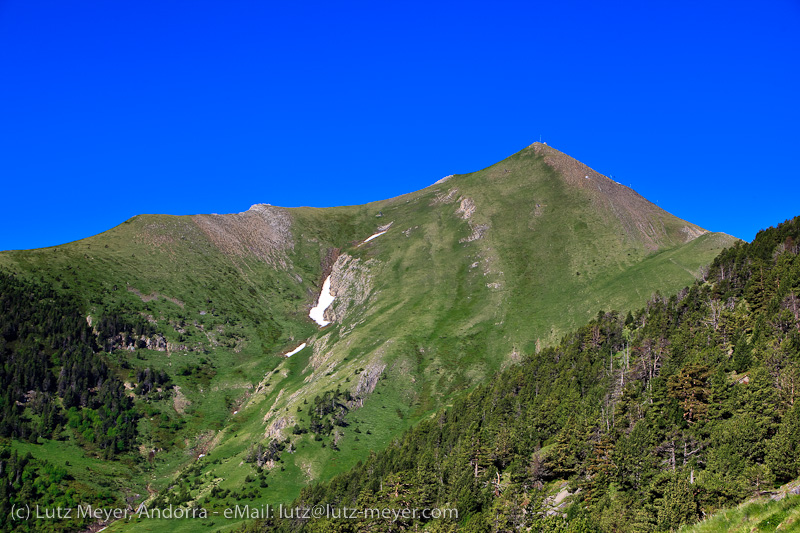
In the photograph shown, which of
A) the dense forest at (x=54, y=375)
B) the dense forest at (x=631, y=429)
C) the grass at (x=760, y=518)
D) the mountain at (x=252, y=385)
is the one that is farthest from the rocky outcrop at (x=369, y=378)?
the grass at (x=760, y=518)

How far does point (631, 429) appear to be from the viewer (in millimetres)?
75875

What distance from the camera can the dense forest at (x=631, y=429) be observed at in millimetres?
56312

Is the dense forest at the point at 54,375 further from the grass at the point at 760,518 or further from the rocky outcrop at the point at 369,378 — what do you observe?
the grass at the point at 760,518

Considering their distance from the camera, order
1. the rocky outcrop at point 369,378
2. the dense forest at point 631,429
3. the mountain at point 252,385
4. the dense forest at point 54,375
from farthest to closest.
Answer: the rocky outcrop at point 369,378 → the dense forest at point 54,375 → the mountain at point 252,385 → the dense forest at point 631,429

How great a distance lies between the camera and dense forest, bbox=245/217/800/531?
56.3 m

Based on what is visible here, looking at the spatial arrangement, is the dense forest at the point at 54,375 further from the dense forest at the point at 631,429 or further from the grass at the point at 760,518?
the grass at the point at 760,518

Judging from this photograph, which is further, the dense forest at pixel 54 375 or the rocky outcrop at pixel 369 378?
the rocky outcrop at pixel 369 378

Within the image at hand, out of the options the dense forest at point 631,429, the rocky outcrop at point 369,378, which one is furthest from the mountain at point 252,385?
the dense forest at point 631,429

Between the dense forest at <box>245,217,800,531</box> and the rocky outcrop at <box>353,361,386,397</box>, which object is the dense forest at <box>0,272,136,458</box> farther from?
the dense forest at <box>245,217,800,531</box>

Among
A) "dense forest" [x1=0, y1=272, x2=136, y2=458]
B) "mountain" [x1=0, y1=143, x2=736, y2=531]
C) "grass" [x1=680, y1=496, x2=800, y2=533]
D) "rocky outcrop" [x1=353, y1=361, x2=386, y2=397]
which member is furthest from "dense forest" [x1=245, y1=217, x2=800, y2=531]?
"dense forest" [x1=0, y1=272, x2=136, y2=458]

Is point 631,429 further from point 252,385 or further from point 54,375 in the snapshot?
point 54,375

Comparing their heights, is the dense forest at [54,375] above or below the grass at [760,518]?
above

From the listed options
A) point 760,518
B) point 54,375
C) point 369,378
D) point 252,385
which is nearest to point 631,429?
point 760,518

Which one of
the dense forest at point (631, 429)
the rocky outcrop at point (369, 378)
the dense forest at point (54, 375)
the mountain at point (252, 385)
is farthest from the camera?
the rocky outcrop at point (369, 378)
